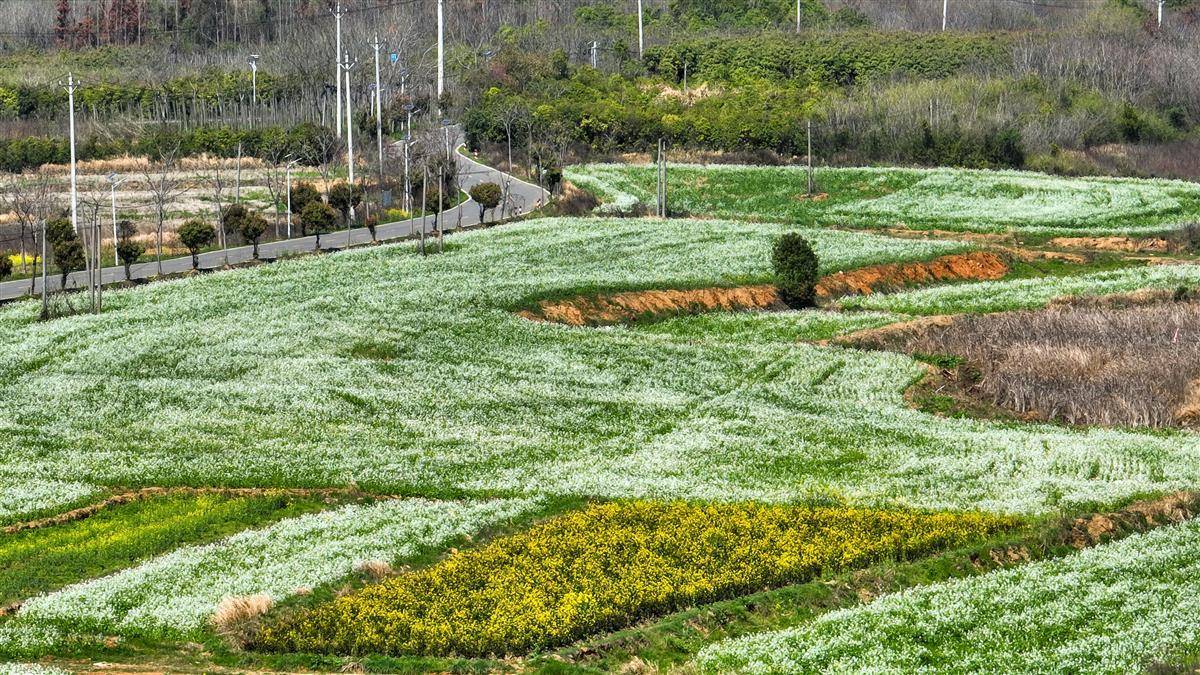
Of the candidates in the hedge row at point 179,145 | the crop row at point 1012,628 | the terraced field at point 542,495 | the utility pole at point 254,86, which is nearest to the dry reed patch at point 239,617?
the terraced field at point 542,495

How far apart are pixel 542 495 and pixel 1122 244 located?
5275 centimetres

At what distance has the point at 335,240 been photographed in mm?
82562

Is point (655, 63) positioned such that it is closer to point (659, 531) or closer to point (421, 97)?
point (421, 97)

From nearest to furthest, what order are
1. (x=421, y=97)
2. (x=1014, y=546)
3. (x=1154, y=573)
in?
(x=1154, y=573)
(x=1014, y=546)
(x=421, y=97)

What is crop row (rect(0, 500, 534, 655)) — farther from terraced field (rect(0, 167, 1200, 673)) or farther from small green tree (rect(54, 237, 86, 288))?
small green tree (rect(54, 237, 86, 288))

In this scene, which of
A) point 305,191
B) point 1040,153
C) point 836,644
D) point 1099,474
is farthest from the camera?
point 1040,153

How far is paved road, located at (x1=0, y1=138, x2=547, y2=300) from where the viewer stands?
222ft

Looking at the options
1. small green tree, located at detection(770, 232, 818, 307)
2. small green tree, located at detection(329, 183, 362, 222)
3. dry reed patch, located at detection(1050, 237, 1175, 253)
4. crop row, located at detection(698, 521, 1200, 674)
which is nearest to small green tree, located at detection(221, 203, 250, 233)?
small green tree, located at detection(329, 183, 362, 222)

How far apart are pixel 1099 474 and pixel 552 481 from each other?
1295 cm

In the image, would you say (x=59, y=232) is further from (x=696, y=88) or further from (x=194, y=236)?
(x=696, y=88)

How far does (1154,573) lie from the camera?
26.5m

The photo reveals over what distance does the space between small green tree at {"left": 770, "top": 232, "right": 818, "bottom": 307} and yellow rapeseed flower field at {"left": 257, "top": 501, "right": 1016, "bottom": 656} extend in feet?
99.7

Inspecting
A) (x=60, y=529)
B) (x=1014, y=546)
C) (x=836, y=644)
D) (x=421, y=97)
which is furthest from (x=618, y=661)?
(x=421, y=97)

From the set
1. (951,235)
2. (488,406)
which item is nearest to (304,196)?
(951,235)
